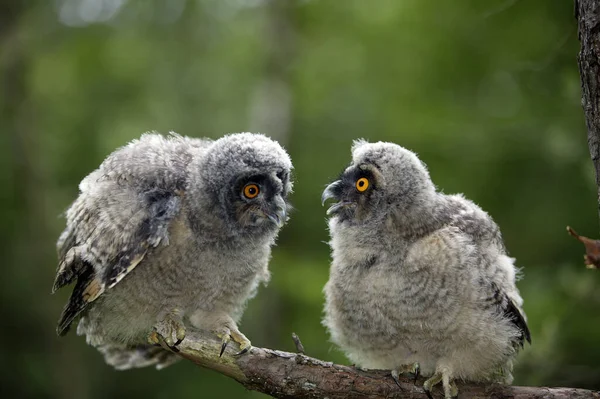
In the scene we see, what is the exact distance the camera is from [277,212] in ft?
12.5

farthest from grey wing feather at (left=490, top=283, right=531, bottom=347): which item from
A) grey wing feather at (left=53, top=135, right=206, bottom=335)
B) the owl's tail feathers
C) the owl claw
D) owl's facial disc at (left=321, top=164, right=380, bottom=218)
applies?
the owl's tail feathers

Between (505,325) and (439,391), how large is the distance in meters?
0.55

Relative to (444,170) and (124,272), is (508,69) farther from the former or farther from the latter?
(124,272)

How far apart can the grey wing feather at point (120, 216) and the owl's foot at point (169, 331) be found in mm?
366

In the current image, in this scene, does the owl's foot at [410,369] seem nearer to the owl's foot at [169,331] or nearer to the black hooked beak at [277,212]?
the black hooked beak at [277,212]

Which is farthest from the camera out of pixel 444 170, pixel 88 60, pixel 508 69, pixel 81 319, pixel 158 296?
pixel 88 60

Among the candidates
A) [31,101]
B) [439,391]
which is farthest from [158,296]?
[31,101]

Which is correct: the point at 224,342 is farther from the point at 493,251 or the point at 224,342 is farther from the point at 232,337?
the point at 493,251

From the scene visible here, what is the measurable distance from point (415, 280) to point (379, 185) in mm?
653

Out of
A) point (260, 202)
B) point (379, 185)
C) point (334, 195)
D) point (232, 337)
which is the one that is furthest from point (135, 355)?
point (379, 185)

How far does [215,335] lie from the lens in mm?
3824

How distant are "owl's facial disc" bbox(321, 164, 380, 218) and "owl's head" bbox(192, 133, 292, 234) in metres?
0.31

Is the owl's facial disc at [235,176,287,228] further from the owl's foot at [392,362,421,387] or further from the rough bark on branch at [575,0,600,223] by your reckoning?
the rough bark on branch at [575,0,600,223]

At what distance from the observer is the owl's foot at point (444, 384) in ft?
11.5
